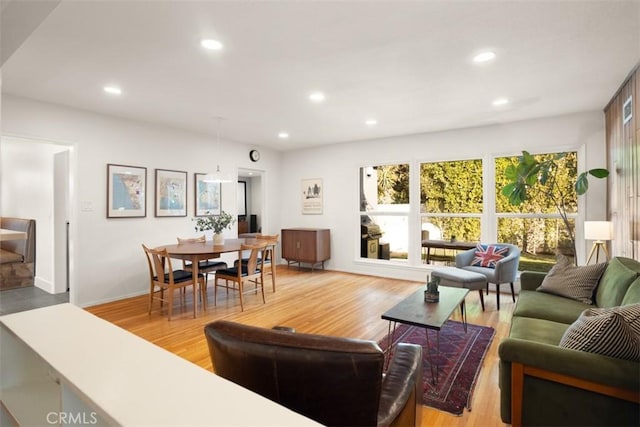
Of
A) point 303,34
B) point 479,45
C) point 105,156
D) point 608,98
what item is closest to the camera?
point 303,34

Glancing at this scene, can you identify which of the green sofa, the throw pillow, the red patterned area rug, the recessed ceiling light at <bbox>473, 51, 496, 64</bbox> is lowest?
the red patterned area rug

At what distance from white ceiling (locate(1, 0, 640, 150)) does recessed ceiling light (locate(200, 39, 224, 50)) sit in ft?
0.16

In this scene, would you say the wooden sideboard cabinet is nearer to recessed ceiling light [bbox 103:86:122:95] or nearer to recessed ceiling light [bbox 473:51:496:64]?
recessed ceiling light [bbox 103:86:122:95]

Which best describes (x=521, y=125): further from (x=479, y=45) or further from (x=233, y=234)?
(x=233, y=234)

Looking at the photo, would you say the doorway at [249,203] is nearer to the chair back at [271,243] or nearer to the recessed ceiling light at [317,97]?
the chair back at [271,243]

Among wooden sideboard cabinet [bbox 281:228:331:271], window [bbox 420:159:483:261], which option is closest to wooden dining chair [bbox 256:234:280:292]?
wooden sideboard cabinet [bbox 281:228:331:271]

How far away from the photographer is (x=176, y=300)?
4.37m

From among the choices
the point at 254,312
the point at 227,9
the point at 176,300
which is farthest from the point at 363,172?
the point at 227,9

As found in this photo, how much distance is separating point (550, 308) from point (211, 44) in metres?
3.40

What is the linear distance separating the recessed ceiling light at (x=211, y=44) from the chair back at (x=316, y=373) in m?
2.29

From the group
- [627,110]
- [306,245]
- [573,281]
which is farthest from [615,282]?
[306,245]

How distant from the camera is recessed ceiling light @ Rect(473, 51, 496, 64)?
2.66 m

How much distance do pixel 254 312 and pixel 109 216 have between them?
7.99 ft

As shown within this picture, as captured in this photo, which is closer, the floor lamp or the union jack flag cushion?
the floor lamp
